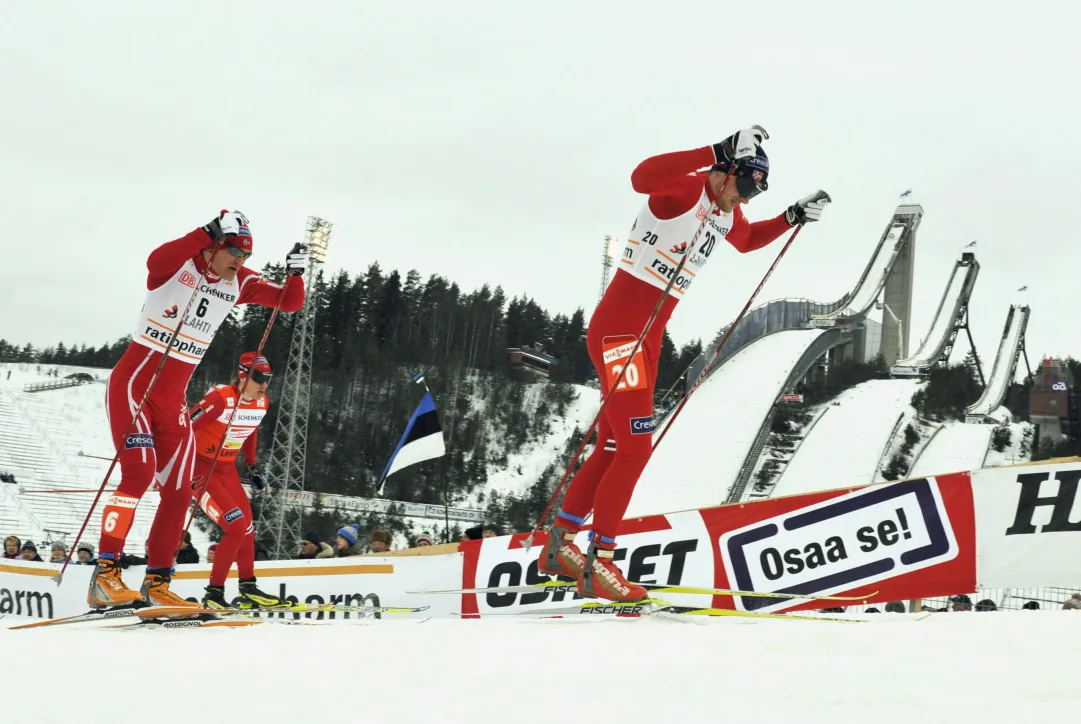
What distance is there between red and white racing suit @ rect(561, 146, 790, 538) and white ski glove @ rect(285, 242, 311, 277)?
1825 millimetres

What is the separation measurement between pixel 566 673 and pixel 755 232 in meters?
3.16

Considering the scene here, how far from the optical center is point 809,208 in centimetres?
533

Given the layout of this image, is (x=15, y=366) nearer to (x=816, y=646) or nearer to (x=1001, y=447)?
(x=1001, y=447)

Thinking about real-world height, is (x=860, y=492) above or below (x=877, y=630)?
above

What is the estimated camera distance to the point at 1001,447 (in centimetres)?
3073

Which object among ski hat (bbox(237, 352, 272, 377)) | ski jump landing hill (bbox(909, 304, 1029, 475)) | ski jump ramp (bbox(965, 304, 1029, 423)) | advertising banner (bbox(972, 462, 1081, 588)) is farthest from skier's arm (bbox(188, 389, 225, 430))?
ski jump ramp (bbox(965, 304, 1029, 423))

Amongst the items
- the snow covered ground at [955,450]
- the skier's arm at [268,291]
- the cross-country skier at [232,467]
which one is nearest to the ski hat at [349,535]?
the cross-country skier at [232,467]

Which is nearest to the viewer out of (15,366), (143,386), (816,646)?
(816,646)

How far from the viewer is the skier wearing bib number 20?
4895 mm

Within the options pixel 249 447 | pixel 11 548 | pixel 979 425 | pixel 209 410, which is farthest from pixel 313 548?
pixel 979 425

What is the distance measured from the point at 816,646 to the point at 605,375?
6.45 ft

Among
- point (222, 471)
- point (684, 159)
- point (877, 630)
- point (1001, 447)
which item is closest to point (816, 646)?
point (877, 630)

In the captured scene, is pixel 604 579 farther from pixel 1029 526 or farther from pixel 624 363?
pixel 1029 526

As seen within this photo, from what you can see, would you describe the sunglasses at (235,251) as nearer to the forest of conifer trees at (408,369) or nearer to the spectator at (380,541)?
the spectator at (380,541)
